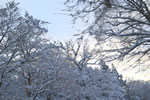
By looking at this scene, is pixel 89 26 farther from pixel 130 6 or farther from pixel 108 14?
pixel 130 6

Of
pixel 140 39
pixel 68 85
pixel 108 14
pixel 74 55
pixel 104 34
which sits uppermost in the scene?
pixel 74 55

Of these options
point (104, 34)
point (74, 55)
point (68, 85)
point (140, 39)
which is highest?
Result: point (74, 55)

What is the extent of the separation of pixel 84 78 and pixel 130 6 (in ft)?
39.7

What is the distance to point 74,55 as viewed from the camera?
19781mm

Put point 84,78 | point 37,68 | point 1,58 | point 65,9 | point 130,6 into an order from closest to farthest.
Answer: point 65,9, point 130,6, point 1,58, point 37,68, point 84,78

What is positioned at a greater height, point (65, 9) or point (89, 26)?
point (65, 9)

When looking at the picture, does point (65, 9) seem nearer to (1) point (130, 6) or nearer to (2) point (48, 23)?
(1) point (130, 6)

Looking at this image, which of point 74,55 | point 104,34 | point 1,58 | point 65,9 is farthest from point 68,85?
point 74,55

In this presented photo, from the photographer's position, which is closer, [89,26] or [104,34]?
[89,26]

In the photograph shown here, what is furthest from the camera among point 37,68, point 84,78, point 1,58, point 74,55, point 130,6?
point 74,55

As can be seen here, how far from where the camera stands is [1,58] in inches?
387

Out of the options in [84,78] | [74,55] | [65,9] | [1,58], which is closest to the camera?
[65,9]

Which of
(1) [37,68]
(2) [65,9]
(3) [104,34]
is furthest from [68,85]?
(2) [65,9]

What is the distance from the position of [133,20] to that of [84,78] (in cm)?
1201
